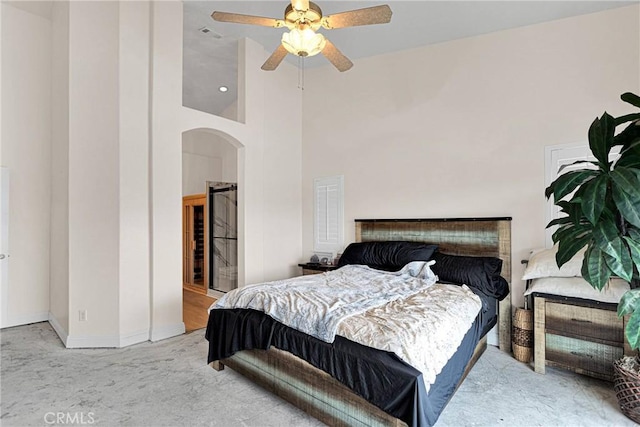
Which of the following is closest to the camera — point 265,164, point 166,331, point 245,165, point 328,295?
point 328,295

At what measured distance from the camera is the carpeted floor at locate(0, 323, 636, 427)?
7.23 feet

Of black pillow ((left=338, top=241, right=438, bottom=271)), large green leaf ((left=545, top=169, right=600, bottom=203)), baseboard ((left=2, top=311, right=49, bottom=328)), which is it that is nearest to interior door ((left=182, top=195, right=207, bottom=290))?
baseboard ((left=2, top=311, right=49, bottom=328))

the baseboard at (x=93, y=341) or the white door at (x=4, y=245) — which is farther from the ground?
the white door at (x=4, y=245)

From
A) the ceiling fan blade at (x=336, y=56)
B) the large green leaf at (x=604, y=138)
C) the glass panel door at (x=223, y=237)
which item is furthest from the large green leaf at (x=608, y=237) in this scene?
the glass panel door at (x=223, y=237)

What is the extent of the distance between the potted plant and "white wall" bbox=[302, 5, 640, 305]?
128cm

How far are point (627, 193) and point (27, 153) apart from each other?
6.22 meters

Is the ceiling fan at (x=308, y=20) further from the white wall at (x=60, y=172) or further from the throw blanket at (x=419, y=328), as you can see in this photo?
the white wall at (x=60, y=172)

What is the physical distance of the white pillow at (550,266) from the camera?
9.00 ft

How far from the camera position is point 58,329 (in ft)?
12.5

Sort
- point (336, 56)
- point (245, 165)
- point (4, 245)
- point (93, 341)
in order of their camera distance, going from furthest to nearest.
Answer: point (245, 165), point (4, 245), point (93, 341), point (336, 56)

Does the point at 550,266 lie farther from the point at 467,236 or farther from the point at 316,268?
the point at 316,268

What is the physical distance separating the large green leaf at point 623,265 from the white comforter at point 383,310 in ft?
3.12

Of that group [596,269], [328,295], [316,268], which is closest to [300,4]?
[328,295]

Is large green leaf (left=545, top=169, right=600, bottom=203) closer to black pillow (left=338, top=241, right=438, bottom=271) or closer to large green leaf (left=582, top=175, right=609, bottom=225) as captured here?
large green leaf (left=582, top=175, right=609, bottom=225)
